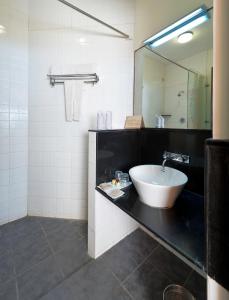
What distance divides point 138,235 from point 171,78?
5.19 feet

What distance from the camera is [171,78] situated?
1.42 m

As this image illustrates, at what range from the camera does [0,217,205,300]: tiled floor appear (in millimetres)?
1157

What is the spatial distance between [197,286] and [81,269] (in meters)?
0.89

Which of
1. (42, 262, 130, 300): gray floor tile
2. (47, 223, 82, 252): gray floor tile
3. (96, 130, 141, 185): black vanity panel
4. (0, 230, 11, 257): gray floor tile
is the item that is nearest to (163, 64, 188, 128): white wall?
(96, 130, 141, 185): black vanity panel

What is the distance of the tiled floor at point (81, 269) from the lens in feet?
3.80

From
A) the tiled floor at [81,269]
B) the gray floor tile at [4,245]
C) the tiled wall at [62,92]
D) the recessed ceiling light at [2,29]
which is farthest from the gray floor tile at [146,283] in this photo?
the recessed ceiling light at [2,29]

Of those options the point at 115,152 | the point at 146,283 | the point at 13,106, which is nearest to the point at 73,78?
the point at 13,106

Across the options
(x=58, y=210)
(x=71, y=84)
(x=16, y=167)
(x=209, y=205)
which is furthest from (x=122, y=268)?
(x=71, y=84)

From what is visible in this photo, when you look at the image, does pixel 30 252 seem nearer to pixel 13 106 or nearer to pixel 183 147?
pixel 13 106

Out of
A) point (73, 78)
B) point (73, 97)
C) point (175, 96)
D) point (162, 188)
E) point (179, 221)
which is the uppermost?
point (73, 78)

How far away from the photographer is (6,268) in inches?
52.6

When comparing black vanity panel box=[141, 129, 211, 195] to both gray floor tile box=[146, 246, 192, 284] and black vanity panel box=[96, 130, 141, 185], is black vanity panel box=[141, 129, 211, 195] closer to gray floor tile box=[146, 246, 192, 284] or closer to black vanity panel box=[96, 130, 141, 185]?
black vanity panel box=[96, 130, 141, 185]

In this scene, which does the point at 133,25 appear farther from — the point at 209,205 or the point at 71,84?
the point at 209,205

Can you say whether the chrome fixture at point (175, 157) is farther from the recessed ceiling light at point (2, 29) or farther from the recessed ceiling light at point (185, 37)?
the recessed ceiling light at point (2, 29)
